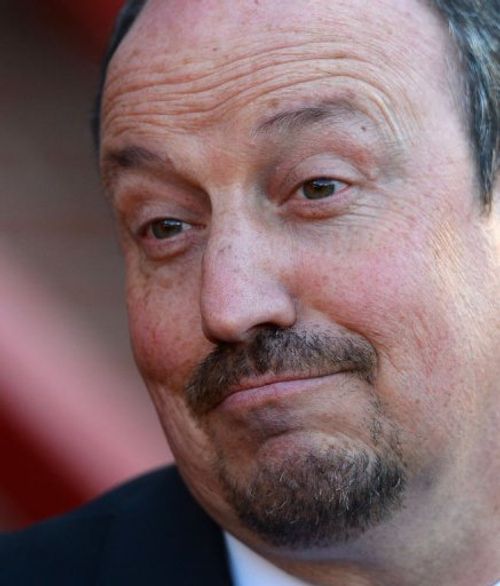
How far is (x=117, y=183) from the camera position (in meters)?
Answer: 2.76

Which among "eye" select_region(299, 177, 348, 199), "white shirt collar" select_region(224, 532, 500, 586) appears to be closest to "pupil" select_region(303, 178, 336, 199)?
"eye" select_region(299, 177, 348, 199)

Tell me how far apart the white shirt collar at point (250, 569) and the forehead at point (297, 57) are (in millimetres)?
913

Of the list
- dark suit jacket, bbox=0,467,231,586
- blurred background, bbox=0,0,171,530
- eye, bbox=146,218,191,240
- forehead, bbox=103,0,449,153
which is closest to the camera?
forehead, bbox=103,0,449,153

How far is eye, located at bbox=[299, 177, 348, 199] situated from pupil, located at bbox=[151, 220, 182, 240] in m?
0.29

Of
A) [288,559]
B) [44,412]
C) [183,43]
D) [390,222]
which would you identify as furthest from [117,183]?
[44,412]

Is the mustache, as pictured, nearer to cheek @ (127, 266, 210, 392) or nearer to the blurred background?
cheek @ (127, 266, 210, 392)

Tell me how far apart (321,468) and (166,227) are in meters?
0.61

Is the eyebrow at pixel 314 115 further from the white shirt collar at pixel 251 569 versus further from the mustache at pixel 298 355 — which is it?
the white shirt collar at pixel 251 569

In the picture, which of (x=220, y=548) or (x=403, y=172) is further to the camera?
(x=220, y=548)

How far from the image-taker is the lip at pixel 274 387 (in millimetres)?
2445

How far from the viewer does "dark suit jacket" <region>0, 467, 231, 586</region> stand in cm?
297

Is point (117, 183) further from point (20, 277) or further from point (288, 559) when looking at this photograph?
point (20, 277)

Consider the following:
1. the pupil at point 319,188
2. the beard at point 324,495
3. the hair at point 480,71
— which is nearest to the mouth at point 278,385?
the beard at point 324,495

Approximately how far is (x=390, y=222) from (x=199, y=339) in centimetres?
43
